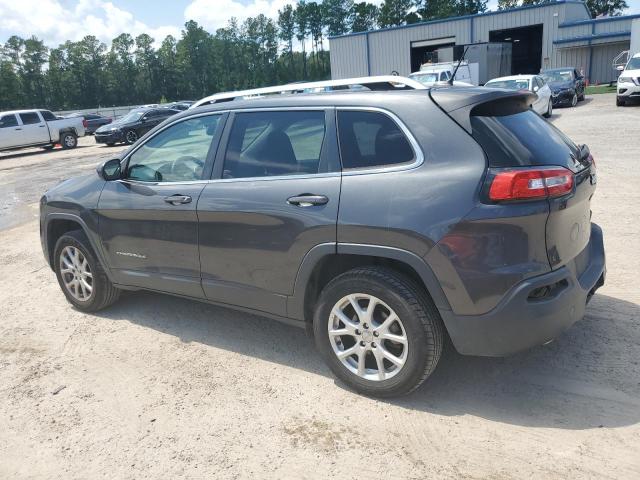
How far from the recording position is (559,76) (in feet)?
82.7

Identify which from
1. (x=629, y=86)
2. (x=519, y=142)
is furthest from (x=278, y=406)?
(x=629, y=86)

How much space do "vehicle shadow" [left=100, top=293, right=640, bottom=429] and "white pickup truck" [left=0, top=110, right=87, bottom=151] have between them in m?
22.6

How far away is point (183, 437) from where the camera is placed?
3160 mm

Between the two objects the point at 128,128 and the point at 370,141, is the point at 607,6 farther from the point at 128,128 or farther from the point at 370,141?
the point at 370,141

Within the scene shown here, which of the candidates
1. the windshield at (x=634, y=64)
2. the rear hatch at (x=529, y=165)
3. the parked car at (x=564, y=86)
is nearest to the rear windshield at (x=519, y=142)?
the rear hatch at (x=529, y=165)

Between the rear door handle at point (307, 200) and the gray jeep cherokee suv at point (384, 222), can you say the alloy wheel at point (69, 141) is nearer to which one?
the gray jeep cherokee suv at point (384, 222)

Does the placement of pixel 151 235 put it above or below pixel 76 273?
above

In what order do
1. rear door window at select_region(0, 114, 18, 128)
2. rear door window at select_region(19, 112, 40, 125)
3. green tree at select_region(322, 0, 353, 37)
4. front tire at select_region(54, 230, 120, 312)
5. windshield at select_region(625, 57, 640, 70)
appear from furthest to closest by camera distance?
green tree at select_region(322, 0, 353, 37) → rear door window at select_region(19, 112, 40, 125) → rear door window at select_region(0, 114, 18, 128) → windshield at select_region(625, 57, 640, 70) → front tire at select_region(54, 230, 120, 312)

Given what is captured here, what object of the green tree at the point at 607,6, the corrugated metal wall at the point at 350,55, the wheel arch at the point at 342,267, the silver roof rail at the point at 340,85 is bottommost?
the wheel arch at the point at 342,267

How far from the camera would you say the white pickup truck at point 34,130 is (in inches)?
919

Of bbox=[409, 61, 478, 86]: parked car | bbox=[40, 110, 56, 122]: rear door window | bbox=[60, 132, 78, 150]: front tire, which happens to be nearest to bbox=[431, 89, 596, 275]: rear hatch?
bbox=[409, 61, 478, 86]: parked car

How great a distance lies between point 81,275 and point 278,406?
2.55 meters

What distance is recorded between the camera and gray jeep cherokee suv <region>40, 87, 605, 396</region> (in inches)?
113

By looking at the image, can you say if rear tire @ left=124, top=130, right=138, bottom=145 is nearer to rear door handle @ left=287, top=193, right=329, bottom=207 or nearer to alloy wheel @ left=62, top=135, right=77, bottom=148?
alloy wheel @ left=62, top=135, right=77, bottom=148
